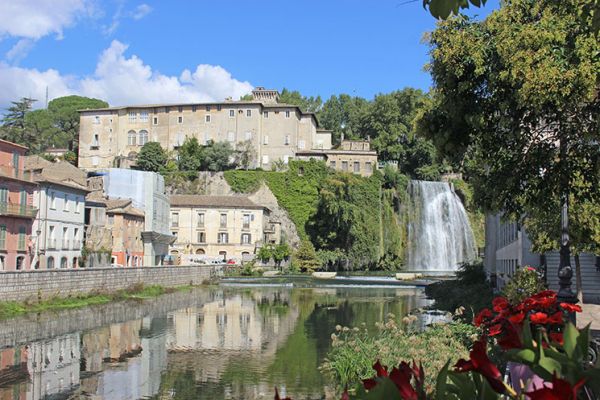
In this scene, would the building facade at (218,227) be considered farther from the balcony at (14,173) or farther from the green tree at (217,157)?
the balcony at (14,173)

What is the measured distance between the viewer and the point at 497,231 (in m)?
38.8

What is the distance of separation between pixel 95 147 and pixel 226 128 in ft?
60.9

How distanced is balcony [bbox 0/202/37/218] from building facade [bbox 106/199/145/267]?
13.0m

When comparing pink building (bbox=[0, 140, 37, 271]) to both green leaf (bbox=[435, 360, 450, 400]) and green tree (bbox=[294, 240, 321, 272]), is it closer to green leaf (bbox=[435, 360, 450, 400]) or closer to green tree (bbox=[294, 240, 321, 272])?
green tree (bbox=[294, 240, 321, 272])

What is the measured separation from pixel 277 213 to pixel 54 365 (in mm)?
58867

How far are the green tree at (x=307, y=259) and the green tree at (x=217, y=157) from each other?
16168mm

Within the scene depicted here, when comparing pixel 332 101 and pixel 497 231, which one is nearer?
pixel 497 231

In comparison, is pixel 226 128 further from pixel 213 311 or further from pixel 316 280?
pixel 213 311

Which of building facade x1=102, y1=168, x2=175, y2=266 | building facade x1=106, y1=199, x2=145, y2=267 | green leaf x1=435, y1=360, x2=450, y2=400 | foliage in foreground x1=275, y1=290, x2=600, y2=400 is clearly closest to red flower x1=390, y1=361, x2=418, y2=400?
foliage in foreground x1=275, y1=290, x2=600, y2=400

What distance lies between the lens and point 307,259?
70375 mm

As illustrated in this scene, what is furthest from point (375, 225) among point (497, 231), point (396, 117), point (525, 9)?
point (525, 9)

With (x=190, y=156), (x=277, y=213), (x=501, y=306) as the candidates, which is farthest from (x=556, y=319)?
(x=190, y=156)

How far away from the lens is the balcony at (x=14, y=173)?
36.2 meters

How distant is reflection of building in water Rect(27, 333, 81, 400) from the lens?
1490 centimetres
